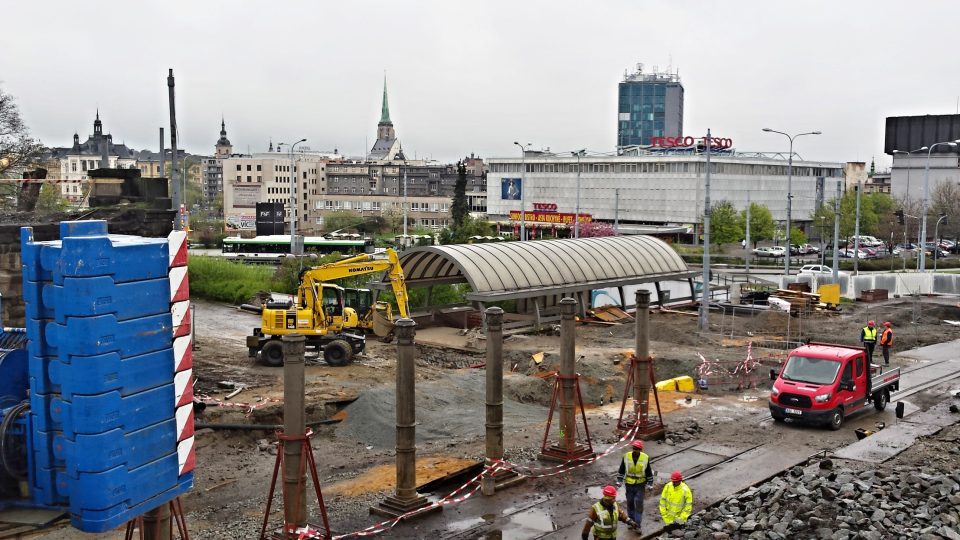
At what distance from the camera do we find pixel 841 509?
15.0 meters

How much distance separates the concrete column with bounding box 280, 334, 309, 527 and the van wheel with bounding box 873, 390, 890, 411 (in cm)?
1627

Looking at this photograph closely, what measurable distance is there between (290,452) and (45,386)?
17.0 ft

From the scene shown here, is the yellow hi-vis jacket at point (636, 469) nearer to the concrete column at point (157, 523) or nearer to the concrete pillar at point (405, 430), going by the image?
the concrete pillar at point (405, 430)

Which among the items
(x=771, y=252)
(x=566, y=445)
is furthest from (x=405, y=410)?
(x=771, y=252)

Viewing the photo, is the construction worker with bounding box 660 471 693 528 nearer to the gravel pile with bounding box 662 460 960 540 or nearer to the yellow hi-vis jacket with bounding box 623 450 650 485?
the gravel pile with bounding box 662 460 960 540

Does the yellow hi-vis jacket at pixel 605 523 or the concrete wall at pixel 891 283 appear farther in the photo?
the concrete wall at pixel 891 283

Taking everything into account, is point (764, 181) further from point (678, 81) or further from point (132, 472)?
point (132, 472)

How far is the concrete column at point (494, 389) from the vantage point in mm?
17094

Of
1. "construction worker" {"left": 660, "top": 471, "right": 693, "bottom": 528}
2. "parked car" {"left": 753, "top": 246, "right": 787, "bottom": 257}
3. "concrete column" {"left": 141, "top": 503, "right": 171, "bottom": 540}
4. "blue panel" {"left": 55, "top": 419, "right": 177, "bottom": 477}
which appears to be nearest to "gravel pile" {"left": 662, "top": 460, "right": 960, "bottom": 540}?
"construction worker" {"left": 660, "top": 471, "right": 693, "bottom": 528}

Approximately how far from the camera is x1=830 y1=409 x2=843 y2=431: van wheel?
72.2 feet

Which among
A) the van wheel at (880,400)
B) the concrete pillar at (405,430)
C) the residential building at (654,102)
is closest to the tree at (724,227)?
the van wheel at (880,400)

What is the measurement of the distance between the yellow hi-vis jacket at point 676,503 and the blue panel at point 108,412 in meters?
8.66

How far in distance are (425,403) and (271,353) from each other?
28.4 feet

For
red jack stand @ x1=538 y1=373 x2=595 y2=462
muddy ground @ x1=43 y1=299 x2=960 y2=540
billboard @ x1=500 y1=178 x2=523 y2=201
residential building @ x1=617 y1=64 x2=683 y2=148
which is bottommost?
muddy ground @ x1=43 y1=299 x2=960 y2=540
